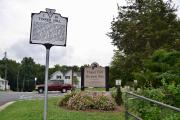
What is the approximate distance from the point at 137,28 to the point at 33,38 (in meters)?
31.4

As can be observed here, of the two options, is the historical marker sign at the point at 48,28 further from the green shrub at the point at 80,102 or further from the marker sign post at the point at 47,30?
the green shrub at the point at 80,102

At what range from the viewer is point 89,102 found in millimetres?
19812

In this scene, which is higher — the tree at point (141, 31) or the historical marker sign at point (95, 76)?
the tree at point (141, 31)

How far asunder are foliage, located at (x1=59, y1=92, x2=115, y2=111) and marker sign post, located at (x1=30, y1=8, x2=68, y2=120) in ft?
34.1

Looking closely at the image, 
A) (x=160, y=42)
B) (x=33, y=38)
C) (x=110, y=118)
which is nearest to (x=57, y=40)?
(x=33, y=38)

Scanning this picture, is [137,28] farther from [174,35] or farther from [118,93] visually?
[118,93]

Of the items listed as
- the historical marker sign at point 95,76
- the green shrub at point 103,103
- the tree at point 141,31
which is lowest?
the green shrub at point 103,103

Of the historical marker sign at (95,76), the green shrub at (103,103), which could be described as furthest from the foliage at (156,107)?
the historical marker sign at (95,76)

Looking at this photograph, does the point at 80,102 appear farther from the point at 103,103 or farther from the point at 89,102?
the point at 103,103

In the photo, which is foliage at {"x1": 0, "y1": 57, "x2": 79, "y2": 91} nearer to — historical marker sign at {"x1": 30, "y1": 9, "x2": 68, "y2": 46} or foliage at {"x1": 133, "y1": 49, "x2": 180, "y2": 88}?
foliage at {"x1": 133, "y1": 49, "x2": 180, "y2": 88}

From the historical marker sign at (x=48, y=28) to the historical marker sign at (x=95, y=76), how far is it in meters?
13.8

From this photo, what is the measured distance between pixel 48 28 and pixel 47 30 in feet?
0.15

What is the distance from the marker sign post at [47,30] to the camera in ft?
30.2

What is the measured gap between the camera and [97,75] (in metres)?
23.3
